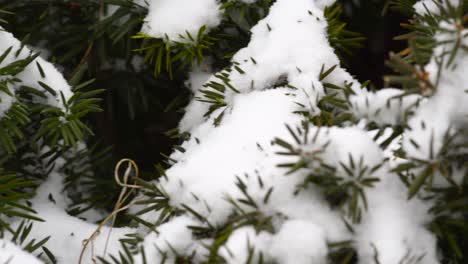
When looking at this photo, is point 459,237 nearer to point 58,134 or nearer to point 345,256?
point 345,256

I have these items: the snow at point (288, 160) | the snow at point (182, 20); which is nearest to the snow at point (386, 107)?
the snow at point (288, 160)

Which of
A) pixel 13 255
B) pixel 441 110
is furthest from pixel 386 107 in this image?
pixel 13 255

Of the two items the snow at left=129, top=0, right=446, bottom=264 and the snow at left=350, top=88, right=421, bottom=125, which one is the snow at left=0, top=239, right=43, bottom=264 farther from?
the snow at left=350, top=88, right=421, bottom=125

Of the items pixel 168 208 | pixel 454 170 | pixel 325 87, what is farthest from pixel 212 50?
pixel 454 170

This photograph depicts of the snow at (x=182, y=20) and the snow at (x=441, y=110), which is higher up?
the snow at (x=441, y=110)

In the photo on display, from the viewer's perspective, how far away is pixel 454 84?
51 cm

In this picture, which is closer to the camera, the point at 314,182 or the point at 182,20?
the point at 314,182

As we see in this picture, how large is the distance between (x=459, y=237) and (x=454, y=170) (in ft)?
0.24

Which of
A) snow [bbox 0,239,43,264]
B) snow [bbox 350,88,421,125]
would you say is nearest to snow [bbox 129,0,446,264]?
snow [bbox 350,88,421,125]

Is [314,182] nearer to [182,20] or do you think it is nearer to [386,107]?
[386,107]

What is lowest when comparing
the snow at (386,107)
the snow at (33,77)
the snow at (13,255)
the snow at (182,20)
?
the snow at (13,255)

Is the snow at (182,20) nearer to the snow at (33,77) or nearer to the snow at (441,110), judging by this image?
the snow at (33,77)

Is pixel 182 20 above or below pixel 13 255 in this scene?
above

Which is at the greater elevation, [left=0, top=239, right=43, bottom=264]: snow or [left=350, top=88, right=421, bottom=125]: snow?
[left=350, top=88, right=421, bottom=125]: snow
